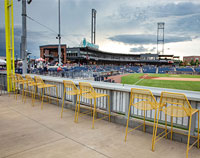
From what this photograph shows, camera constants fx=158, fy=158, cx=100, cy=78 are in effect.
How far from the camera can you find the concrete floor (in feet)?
9.94

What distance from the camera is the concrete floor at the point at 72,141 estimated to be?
3.03m

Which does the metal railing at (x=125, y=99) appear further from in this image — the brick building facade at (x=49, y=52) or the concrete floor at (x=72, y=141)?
the brick building facade at (x=49, y=52)

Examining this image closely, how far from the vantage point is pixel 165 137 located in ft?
12.5

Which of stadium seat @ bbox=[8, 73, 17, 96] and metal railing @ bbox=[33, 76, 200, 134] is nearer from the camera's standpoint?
metal railing @ bbox=[33, 76, 200, 134]

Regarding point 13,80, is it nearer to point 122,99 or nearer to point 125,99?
point 122,99

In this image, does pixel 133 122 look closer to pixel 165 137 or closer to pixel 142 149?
pixel 165 137

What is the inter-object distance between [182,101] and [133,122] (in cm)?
169

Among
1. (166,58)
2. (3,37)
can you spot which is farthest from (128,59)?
(3,37)

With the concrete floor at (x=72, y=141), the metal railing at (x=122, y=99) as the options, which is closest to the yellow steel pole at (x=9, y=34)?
the metal railing at (x=122, y=99)

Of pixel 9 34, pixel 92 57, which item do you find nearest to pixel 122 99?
pixel 9 34

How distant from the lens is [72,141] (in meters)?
3.53

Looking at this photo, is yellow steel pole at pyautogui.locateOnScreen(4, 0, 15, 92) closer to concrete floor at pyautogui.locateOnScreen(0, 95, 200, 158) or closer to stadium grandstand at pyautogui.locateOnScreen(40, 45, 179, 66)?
concrete floor at pyautogui.locateOnScreen(0, 95, 200, 158)

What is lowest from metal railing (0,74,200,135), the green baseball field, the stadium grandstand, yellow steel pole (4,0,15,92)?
the green baseball field

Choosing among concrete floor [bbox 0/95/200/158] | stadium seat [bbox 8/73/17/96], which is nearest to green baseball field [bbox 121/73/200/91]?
stadium seat [bbox 8/73/17/96]
